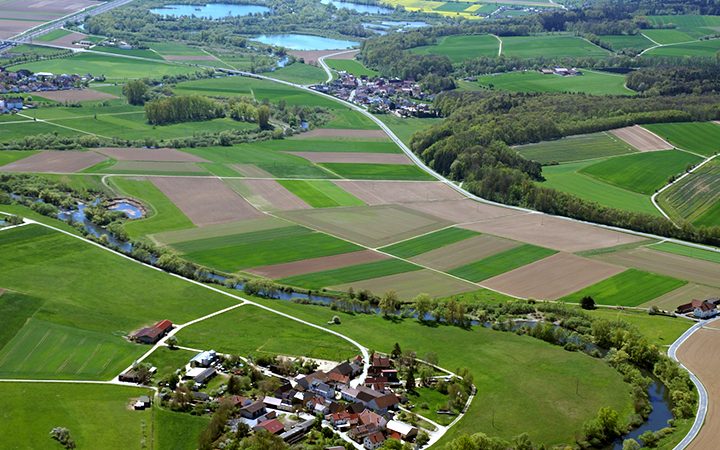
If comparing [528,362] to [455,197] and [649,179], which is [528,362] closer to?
[455,197]

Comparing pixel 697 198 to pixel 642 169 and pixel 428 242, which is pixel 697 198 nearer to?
pixel 642 169

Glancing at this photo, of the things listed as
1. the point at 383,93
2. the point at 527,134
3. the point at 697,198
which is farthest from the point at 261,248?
the point at 383,93

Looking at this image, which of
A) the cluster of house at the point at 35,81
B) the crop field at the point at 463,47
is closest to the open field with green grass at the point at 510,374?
the cluster of house at the point at 35,81

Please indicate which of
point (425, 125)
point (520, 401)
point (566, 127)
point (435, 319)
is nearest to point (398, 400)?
point (520, 401)

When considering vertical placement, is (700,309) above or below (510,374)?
above

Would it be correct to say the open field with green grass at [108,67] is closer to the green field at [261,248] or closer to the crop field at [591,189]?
the crop field at [591,189]

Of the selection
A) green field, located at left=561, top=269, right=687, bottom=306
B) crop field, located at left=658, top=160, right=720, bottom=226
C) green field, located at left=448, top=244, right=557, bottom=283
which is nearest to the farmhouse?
green field, located at left=448, top=244, right=557, bottom=283
